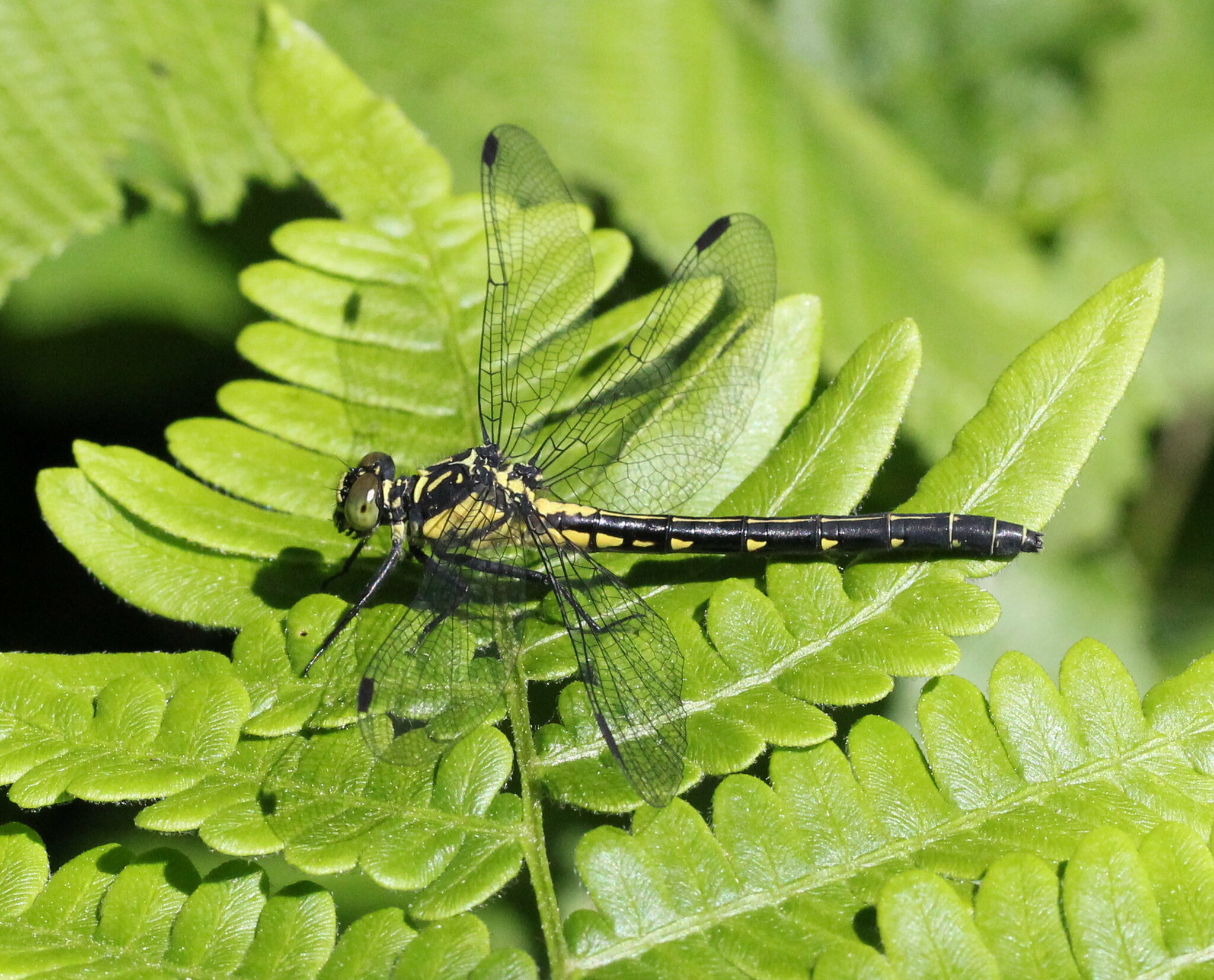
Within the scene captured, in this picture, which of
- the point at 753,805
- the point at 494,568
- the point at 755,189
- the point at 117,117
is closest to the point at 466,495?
the point at 494,568

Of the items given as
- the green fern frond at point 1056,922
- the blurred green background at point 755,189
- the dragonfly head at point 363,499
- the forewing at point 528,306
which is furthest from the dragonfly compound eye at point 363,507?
the green fern frond at point 1056,922

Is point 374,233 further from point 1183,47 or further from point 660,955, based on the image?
point 1183,47

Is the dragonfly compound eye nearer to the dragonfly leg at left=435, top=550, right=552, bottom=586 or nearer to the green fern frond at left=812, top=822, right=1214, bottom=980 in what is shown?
the dragonfly leg at left=435, top=550, right=552, bottom=586

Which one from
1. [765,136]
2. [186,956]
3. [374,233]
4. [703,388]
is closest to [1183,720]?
[703,388]

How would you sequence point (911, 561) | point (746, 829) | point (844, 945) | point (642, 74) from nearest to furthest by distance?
1. point (844, 945)
2. point (746, 829)
3. point (911, 561)
4. point (642, 74)

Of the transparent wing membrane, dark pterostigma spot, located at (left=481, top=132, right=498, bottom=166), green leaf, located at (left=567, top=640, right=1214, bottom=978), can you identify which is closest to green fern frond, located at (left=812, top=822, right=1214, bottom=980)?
green leaf, located at (left=567, top=640, right=1214, bottom=978)

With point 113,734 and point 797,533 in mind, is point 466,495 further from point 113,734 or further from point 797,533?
point 113,734
